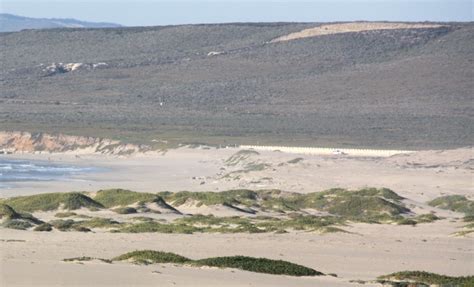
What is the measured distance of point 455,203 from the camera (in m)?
33.9

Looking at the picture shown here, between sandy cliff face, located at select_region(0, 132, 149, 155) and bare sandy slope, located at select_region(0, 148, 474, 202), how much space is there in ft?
18.6

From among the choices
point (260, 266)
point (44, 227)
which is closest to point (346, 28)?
point (44, 227)

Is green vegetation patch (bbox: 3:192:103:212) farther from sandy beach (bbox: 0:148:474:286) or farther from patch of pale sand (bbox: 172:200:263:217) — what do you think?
patch of pale sand (bbox: 172:200:263:217)

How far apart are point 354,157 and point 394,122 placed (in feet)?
91.5

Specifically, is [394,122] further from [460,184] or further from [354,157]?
[460,184]

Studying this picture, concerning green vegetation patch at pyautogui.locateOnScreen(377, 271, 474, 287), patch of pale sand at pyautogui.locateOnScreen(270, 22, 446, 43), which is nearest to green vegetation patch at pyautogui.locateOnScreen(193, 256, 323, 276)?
green vegetation patch at pyautogui.locateOnScreen(377, 271, 474, 287)

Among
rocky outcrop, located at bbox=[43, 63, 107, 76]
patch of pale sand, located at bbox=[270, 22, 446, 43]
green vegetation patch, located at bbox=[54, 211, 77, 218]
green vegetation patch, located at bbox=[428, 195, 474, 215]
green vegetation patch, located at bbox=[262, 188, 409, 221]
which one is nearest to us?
green vegetation patch, located at bbox=[54, 211, 77, 218]

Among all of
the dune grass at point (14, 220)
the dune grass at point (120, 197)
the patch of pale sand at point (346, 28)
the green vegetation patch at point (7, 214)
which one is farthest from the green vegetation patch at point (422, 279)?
the patch of pale sand at point (346, 28)

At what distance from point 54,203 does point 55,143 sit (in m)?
39.4

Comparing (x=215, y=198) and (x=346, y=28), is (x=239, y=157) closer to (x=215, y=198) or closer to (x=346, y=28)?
(x=215, y=198)

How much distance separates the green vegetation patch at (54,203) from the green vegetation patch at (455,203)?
32.2 feet

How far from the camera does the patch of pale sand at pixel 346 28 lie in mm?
129375

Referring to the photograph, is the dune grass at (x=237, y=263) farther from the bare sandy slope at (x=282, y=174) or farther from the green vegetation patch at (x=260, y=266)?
the bare sandy slope at (x=282, y=174)

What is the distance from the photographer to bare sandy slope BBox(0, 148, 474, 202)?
4031 centimetres
